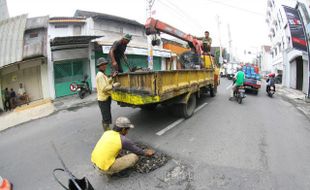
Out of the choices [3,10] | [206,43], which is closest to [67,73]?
[3,10]

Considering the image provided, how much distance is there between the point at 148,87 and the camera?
4504mm

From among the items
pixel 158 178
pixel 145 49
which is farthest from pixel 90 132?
pixel 145 49

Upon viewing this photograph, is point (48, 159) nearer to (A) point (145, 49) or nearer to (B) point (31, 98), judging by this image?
(B) point (31, 98)

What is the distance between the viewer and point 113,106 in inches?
345

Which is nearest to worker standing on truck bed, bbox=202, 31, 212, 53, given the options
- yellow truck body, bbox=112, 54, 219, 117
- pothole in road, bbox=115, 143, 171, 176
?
yellow truck body, bbox=112, 54, 219, 117

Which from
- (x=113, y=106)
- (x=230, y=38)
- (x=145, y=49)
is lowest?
(x=113, y=106)

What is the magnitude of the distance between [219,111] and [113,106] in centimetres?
446

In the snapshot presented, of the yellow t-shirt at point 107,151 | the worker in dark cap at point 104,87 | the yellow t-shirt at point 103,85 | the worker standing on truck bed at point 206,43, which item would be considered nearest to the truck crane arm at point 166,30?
the worker standing on truck bed at point 206,43

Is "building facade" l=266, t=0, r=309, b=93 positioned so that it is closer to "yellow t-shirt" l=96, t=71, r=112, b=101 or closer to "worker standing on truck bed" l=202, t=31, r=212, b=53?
"worker standing on truck bed" l=202, t=31, r=212, b=53

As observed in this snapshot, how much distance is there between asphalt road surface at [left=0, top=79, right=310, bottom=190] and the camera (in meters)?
3.22

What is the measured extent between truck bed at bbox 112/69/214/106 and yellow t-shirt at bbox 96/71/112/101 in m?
0.35

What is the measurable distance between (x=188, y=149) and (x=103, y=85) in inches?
95.3

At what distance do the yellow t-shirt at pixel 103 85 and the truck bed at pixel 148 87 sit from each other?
0.35 meters

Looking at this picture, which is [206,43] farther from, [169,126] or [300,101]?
[300,101]
